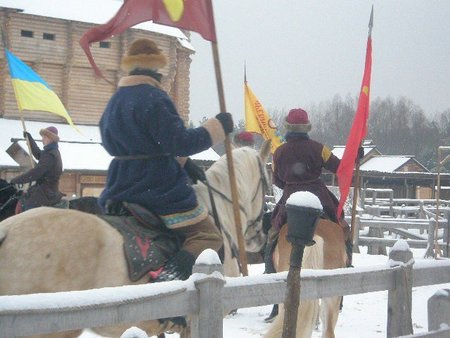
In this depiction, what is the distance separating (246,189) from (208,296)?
1.95 m

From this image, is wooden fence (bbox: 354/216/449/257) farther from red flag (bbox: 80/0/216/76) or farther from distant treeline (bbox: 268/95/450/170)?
distant treeline (bbox: 268/95/450/170)

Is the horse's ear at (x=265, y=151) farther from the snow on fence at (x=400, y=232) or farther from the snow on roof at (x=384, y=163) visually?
the snow on roof at (x=384, y=163)

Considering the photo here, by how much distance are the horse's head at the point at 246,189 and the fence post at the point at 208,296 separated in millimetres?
1607

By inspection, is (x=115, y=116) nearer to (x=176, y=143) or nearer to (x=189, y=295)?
(x=176, y=143)

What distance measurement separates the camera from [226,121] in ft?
14.8

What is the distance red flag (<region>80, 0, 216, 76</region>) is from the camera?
4641mm

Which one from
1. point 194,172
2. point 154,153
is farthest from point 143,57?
point 194,172

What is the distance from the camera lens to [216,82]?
15.3ft

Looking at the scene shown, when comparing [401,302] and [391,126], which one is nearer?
[401,302]

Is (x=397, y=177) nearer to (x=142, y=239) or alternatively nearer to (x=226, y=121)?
(x=226, y=121)

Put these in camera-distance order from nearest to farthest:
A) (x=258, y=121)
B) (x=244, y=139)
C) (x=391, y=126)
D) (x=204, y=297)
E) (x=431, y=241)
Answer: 1. (x=204, y=297)
2. (x=244, y=139)
3. (x=258, y=121)
4. (x=431, y=241)
5. (x=391, y=126)

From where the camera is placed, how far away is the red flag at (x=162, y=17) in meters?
4.64

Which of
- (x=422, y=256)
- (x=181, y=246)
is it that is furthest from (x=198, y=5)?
(x=422, y=256)

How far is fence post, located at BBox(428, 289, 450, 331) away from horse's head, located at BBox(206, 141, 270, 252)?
138 centimetres
